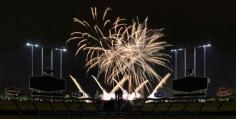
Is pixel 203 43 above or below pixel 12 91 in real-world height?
above

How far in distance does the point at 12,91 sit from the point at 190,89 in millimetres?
26770

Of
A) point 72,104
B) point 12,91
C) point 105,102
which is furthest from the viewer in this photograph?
point 72,104

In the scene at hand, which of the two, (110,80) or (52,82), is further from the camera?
(110,80)

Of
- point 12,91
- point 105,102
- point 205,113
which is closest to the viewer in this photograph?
point 205,113

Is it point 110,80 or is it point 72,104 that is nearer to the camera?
point 72,104

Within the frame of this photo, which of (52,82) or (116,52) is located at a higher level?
(116,52)

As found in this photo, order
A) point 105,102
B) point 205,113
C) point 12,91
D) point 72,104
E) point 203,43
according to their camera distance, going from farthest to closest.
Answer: point 203,43 < point 72,104 < point 12,91 < point 105,102 < point 205,113

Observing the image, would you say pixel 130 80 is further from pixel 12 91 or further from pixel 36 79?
pixel 12 91

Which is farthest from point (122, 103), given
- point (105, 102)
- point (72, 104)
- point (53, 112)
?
point (72, 104)

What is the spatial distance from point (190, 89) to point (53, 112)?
90.9 feet

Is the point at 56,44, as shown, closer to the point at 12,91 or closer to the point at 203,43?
the point at 203,43

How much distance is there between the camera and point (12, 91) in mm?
56969

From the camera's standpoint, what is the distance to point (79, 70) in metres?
170

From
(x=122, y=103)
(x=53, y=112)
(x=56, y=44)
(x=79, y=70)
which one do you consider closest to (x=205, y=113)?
(x=122, y=103)
